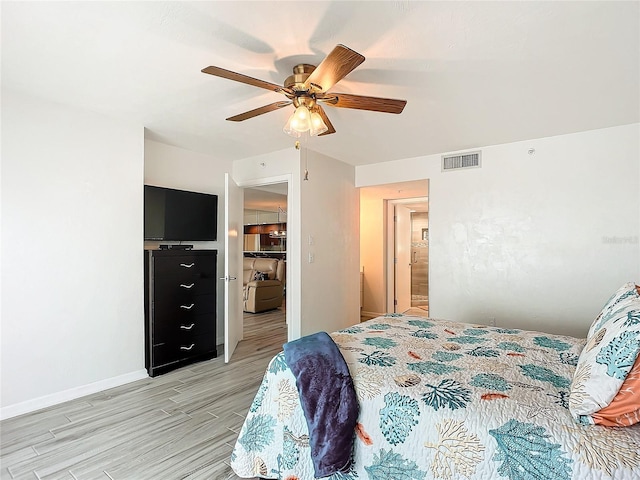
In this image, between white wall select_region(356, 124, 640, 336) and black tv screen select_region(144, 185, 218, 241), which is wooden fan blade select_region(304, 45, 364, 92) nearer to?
black tv screen select_region(144, 185, 218, 241)

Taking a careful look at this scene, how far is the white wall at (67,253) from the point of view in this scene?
2535mm

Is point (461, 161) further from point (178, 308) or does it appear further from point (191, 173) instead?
point (178, 308)

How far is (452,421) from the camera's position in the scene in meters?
1.31

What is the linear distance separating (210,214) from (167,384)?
1.92 metres

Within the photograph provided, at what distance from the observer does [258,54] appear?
79.4 inches

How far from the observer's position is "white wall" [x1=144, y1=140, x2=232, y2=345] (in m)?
3.76

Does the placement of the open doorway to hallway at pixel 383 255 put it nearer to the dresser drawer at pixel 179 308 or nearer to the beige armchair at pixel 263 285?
the beige armchair at pixel 263 285

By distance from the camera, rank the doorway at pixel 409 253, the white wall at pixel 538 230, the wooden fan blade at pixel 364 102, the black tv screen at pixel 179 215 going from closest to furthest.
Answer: the wooden fan blade at pixel 364 102, the white wall at pixel 538 230, the black tv screen at pixel 179 215, the doorway at pixel 409 253

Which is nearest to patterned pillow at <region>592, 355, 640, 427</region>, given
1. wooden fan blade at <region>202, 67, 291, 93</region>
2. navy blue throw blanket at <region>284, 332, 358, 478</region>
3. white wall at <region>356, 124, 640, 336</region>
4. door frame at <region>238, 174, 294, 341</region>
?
navy blue throw blanket at <region>284, 332, 358, 478</region>

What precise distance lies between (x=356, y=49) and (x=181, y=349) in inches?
125

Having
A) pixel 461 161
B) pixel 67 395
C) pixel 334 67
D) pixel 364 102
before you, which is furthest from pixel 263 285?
pixel 334 67

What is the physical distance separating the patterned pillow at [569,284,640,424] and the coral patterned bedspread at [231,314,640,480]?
6 cm

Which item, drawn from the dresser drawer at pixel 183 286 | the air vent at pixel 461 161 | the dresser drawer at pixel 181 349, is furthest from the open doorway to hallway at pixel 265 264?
the air vent at pixel 461 161

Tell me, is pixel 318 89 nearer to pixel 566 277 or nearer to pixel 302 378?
pixel 302 378
